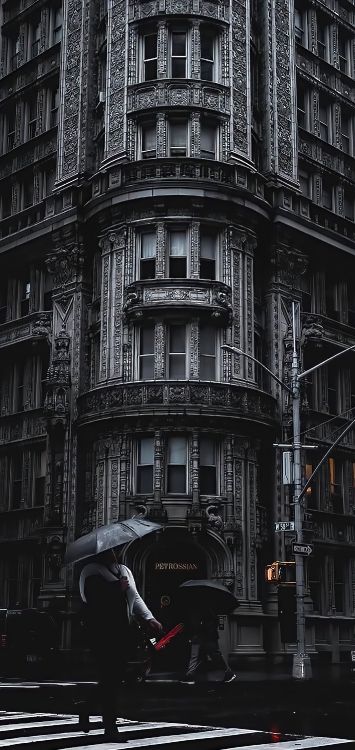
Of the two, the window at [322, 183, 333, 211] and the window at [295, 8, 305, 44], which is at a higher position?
the window at [295, 8, 305, 44]

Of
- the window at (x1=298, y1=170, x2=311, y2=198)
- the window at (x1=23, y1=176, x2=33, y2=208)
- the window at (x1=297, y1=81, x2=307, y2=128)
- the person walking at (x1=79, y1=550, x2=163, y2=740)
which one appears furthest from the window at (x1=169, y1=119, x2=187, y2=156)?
the person walking at (x1=79, y1=550, x2=163, y2=740)

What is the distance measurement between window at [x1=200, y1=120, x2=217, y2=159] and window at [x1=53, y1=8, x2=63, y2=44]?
11.1 m

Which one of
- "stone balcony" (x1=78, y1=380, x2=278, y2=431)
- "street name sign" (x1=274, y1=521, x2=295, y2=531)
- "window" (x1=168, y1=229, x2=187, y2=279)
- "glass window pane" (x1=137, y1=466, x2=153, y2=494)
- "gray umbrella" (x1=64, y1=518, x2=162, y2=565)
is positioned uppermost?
"window" (x1=168, y1=229, x2=187, y2=279)

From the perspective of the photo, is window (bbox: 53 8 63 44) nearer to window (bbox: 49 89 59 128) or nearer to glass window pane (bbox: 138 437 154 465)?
window (bbox: 49 89 59 128)

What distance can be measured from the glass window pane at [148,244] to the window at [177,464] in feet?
24.2

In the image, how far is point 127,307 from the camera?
126 feet

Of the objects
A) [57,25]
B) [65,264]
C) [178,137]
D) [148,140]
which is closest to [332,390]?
[65,264]

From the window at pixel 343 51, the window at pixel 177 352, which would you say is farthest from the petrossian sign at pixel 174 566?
the window at pixel 343 51

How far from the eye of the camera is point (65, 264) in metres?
43.2

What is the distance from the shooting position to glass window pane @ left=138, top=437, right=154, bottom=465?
123ft

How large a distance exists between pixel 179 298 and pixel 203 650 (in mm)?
15335

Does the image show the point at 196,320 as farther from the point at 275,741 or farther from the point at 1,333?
the point at 275,741

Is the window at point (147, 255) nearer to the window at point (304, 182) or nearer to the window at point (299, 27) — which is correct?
the window at point (304, 182)

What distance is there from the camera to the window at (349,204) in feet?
161
